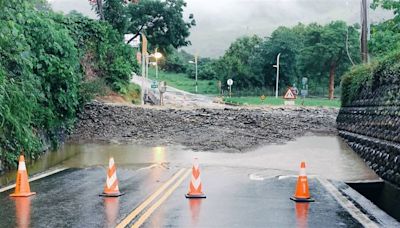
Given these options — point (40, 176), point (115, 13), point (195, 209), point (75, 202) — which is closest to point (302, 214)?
point (195, 209)

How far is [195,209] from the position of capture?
8883mm

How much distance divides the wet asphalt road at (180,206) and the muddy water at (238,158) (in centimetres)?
244

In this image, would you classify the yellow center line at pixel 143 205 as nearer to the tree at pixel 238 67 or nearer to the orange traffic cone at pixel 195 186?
the orange traffic cone at pixel 195 186

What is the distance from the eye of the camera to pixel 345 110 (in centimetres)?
2512

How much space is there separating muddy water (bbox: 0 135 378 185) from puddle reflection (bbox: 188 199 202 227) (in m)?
5.17

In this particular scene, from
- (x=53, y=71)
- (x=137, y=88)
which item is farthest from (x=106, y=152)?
(x=137, y=88)

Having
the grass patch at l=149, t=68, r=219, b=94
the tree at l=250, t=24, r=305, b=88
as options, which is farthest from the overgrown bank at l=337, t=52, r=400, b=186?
the grass patch at l=149, t=68, r=219, b=94

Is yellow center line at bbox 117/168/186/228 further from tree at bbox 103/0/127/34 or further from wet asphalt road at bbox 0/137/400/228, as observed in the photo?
tree at bbox 103/0/127/34

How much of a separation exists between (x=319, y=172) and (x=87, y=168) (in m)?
6.64

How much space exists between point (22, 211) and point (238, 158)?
10.4 m

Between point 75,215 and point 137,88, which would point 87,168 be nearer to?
point 75,215

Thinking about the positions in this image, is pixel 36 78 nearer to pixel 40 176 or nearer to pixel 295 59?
pixel 40 176

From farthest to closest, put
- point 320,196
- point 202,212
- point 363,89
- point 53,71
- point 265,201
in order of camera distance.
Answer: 1. point 363,89
2. point 53,71
3. point 320,196
4. point 265,201
5. point 202,212

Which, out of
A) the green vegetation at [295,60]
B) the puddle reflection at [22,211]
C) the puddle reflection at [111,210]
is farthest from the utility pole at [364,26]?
the green vegetation at [295,60]
